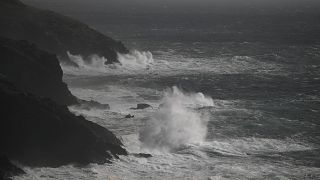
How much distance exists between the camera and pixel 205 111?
53.7 metres

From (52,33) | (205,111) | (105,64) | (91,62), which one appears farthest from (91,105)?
(52,33)

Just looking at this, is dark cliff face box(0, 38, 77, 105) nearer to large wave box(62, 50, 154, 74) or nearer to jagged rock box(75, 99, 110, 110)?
jagged rock box(75, 99, 110, 110)

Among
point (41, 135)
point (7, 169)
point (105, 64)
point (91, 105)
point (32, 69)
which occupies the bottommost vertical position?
point (7, 169)

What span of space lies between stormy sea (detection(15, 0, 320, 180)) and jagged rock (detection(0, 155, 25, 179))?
600mm

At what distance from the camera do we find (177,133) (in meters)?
44.2

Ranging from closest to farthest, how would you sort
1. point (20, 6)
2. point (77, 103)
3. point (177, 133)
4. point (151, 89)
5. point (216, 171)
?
point (216, 171), point (177, 133), point (77, 103), point (151, 89), point (20, 6)

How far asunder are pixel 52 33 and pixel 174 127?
43792mm

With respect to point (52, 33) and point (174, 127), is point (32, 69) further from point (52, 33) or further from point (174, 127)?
point (52, 33)

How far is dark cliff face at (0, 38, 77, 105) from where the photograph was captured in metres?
47.0

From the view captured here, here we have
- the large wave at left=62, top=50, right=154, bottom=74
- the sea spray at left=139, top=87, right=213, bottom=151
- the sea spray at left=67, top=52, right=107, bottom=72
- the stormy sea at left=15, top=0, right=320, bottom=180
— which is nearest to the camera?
the stormy sea at left=15, top=0, right=320, bottom=180

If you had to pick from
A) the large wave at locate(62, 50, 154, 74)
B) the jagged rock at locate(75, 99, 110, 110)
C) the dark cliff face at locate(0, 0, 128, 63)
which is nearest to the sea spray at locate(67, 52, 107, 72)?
the large wave at locate(62, 50, 154, 74)

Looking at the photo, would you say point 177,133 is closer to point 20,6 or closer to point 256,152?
point 256,152

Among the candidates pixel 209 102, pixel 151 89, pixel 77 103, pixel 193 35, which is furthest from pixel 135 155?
pixel 193 35

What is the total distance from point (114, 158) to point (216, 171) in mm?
7562
